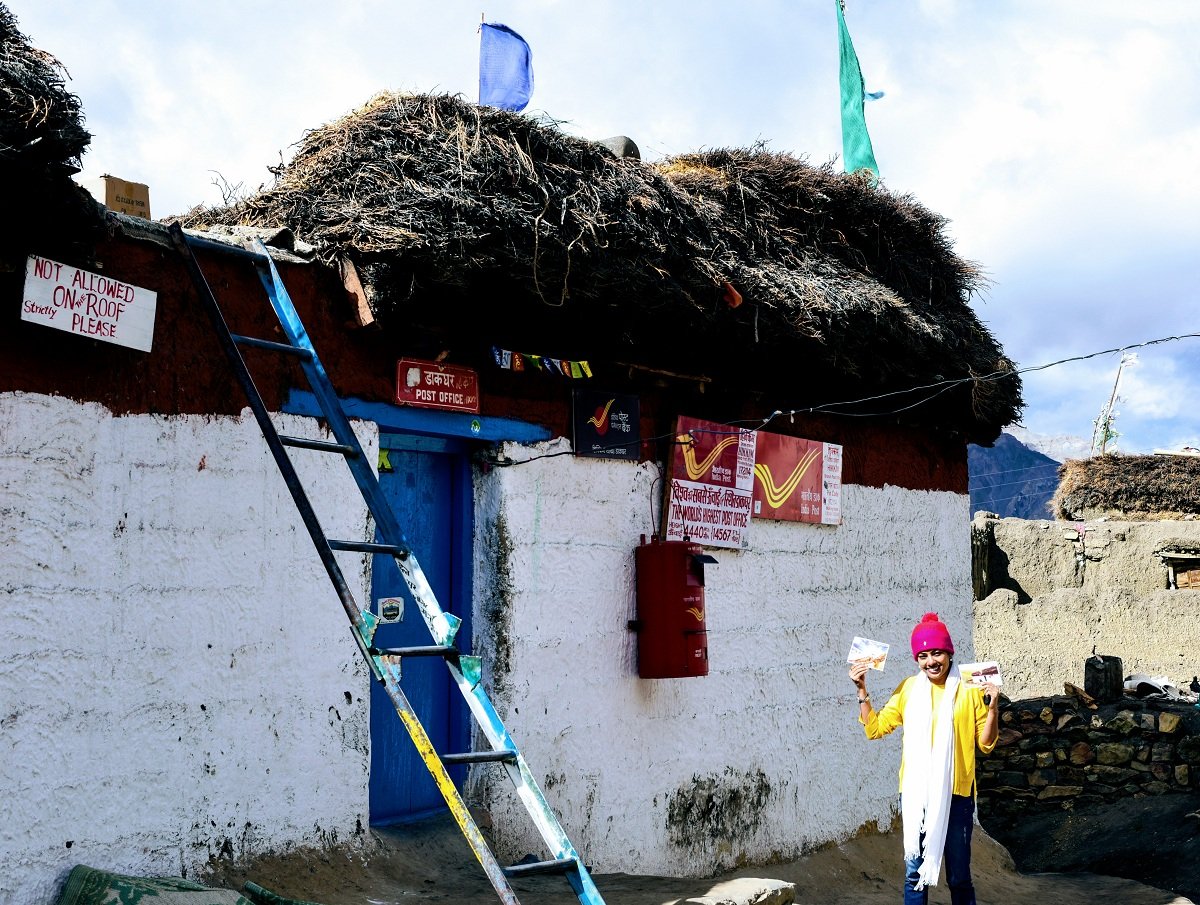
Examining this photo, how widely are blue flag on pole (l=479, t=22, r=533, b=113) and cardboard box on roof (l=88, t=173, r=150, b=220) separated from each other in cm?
216

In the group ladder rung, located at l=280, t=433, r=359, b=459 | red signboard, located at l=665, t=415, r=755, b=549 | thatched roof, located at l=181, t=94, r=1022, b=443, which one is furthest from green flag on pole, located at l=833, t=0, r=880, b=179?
ladder rung, located at l=280, t=433, r=359, b=459

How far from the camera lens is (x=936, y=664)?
509 cm

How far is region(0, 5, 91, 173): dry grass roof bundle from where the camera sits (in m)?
3.88

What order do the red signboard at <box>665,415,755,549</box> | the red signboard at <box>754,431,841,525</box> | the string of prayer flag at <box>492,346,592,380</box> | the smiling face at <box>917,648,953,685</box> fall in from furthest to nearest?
the red signboard at <box>754,431,841,525</box> → the red signboard at <box>665,415,755,549</box> → the string of prayer flag at <box>492,346,592,380</box> → the smiling face at <box>917,648,953,685</box>

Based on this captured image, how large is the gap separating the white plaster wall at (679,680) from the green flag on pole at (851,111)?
315cm

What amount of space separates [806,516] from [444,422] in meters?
2.88

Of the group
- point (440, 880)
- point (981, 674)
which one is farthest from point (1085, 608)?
point (440, 880)

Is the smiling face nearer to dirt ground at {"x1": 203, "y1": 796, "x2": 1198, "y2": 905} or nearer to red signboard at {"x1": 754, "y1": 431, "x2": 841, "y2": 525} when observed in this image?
dirt ground at {"x1": 203, "y1": 796, "x2": 1198, "y2": 905}

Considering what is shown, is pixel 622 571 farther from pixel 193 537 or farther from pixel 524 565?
pixel 193 537

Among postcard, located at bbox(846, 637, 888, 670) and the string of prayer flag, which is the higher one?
the string of prayer flag

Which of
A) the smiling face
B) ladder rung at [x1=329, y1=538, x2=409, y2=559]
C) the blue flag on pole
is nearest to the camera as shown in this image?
ladder rung at [x1=329, y1=538, x2=409, y2=559]

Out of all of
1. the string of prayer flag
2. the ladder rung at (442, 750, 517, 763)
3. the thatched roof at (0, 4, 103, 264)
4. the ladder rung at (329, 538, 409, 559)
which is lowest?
the ladder rung at (442, 750, 517, 763)

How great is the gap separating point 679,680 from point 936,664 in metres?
1.88

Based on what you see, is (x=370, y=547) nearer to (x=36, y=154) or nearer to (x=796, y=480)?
(x=36, y=154)
